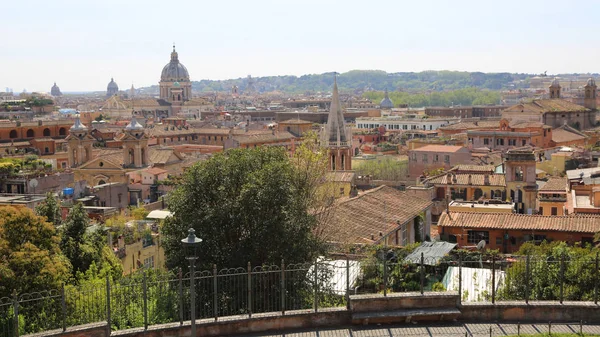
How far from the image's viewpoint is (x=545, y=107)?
2790 inches


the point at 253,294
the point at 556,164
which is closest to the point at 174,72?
the point at 556,164

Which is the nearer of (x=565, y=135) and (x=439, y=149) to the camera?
(x=439, y=149)

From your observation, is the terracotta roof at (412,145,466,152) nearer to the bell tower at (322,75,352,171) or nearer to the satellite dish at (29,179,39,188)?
the bell tower at (322,75,352,171)

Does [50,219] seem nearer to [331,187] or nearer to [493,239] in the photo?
[331,187]

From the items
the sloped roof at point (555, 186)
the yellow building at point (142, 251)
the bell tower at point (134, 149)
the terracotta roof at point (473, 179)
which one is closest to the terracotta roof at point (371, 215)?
the yellow building at point (142, 251)

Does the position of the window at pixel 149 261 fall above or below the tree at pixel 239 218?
below

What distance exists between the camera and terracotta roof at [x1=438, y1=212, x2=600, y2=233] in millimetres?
23500

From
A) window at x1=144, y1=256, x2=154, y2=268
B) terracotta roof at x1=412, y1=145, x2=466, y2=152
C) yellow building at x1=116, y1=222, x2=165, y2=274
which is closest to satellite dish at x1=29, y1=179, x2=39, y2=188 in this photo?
yellow building at x1=116, y1=222, x2=165, y2=274

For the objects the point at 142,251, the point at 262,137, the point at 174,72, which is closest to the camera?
the point at 142,251

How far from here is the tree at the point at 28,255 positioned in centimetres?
1439

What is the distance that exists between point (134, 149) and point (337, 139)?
12096mm

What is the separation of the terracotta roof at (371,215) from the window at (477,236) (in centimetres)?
194

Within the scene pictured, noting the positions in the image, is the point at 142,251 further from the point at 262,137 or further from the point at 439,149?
the point at 262,137

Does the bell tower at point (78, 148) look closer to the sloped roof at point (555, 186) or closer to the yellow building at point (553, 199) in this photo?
the sloped roof at point (555, 186)
